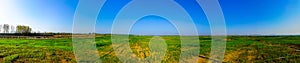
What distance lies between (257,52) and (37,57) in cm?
1623

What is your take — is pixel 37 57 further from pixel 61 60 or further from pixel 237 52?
pixel 237 52

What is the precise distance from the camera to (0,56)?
21125mm

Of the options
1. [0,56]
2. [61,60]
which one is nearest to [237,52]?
[61,60]

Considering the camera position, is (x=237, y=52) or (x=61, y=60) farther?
A: (x=237, y=52)

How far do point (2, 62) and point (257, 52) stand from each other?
59.4ft

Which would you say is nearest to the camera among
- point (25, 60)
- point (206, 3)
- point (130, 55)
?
point (206, 3)

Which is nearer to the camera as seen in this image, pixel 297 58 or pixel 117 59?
pixel 117 59

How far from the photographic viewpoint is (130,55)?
739 inches

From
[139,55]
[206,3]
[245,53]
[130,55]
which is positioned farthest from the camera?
[245,53]

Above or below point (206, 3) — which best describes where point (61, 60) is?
below

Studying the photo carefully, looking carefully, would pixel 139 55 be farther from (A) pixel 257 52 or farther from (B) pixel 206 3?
(A) pixel 257 52

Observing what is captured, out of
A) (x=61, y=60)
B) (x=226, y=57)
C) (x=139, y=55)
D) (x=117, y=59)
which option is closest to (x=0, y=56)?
(x=61, y=60)

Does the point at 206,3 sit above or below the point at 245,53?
above

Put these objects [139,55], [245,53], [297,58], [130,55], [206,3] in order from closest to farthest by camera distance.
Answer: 1. [206,3]
2. [139,55]
3. [130,55]
4. [297,58]
5. [245,53]
